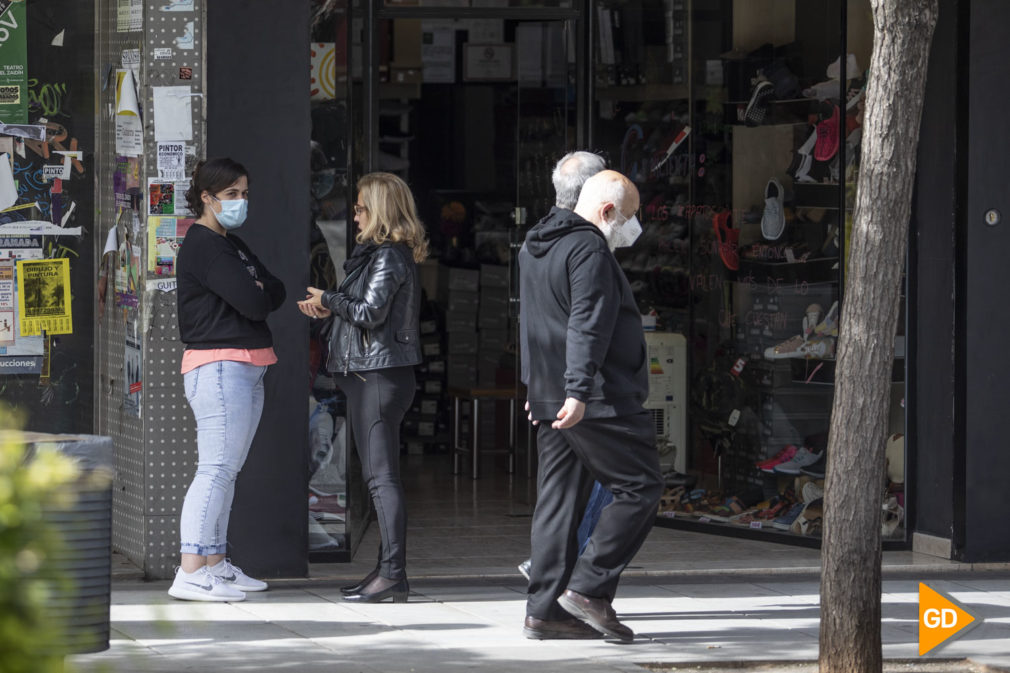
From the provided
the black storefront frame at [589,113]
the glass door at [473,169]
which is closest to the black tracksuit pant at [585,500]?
the black storefront frame at [589,113]

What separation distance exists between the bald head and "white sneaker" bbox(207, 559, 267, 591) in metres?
2.14

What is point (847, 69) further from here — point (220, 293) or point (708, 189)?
point (220, 293)

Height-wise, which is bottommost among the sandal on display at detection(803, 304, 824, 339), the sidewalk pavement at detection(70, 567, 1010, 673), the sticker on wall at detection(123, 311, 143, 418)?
the sidewalk pavement at detection(70, 567, 1010, 673)

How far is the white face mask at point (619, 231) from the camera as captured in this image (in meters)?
5.75

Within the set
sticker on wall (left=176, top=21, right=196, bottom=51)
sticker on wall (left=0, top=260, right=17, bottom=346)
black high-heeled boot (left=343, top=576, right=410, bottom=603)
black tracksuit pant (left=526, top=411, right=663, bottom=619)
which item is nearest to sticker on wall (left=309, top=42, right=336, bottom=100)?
sticker on wall (left=176, top=21, right=196, bottom=51)

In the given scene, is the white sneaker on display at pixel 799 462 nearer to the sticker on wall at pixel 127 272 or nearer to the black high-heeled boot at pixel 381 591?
the black high-heeled boot at pixel 381 591

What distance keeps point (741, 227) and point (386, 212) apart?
2.59 metres

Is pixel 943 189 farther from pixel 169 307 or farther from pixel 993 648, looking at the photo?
pixel 169 307

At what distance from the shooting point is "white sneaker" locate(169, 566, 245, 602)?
623 centimetres

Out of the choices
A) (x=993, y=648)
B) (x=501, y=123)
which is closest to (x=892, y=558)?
(x=993, y=648)

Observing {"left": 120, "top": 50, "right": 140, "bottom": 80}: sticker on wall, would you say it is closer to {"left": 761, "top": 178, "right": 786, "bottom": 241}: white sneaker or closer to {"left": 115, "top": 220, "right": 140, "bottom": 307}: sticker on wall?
{"left": 115, "top": 220, "right": 140, "bottom": 307}: sticker on wall

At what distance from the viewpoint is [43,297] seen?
23.7ft

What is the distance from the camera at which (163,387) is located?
21.9 ft

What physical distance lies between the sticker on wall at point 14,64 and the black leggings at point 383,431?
2.15m
